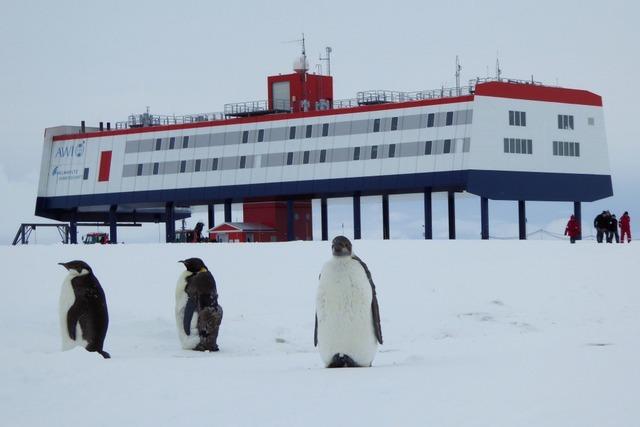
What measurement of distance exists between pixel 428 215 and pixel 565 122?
997 cm

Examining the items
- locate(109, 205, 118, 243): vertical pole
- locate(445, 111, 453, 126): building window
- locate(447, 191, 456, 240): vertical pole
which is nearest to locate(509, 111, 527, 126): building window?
locate(445, 111, 453, 126): building window

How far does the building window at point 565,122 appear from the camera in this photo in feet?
239

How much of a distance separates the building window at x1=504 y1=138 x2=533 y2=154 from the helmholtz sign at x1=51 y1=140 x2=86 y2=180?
31565mm

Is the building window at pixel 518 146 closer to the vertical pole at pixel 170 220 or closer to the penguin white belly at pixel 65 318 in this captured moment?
the vertical pole at pixel 170 220

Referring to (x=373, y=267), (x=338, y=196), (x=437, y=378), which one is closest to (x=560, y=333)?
(x=437, y=378)

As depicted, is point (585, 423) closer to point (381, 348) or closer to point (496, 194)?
point (381, 348)

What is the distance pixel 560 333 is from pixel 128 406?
1119cm

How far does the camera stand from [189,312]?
985 inches

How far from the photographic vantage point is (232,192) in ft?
260

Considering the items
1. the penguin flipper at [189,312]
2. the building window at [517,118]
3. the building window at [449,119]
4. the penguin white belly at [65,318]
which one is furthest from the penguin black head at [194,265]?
the building window at [517,118]

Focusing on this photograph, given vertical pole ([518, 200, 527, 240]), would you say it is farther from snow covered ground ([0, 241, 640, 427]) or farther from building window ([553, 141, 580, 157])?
snow covered ground ([0, 241, 640, 427])

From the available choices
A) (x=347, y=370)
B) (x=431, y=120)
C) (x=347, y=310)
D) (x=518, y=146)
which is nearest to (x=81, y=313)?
(x=347, y=310)

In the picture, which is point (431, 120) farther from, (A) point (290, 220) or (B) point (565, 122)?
(A) point (290, 220)

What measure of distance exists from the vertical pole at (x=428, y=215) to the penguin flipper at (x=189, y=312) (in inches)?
1886
